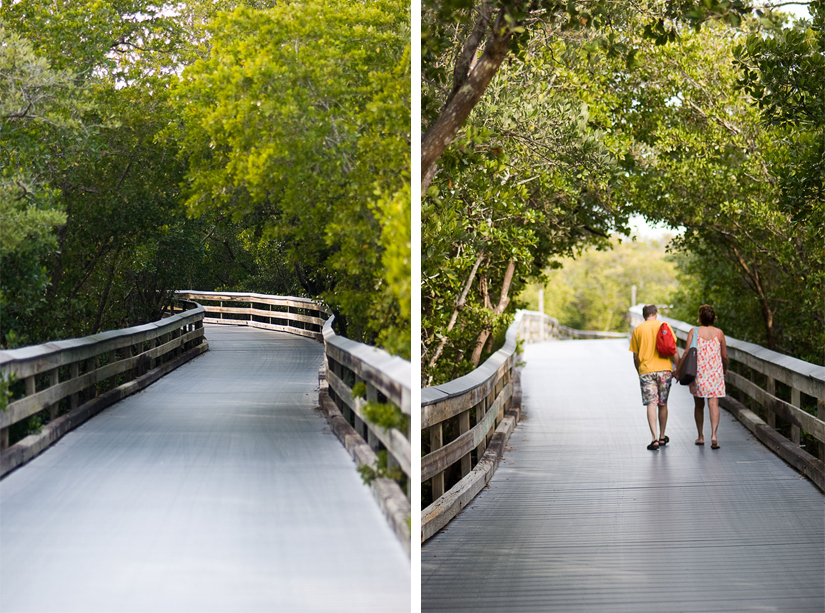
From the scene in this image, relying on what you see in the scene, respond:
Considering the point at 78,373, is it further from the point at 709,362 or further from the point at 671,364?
the point at 709,362

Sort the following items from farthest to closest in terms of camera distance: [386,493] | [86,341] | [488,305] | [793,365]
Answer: [488,305] → [793,365] → [86,341] → [386,493]

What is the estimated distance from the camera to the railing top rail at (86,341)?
11.1 ft

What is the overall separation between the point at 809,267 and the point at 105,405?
8.36 m

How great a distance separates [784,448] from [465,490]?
9.47 feet

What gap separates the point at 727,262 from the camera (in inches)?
500

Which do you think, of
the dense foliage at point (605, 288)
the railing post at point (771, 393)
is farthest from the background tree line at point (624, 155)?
the dense foliage at point (605, 288)

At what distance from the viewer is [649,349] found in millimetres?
7836

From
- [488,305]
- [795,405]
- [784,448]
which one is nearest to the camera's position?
[795,405]

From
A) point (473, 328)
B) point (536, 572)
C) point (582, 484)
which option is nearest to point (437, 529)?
point (536, 572)

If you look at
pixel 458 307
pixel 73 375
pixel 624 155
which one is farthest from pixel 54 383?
pixel 624 155

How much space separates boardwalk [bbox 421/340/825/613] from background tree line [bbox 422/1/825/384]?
159 cm

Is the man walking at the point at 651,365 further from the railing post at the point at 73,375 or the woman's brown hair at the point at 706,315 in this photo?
the railing post at the point at 73,375

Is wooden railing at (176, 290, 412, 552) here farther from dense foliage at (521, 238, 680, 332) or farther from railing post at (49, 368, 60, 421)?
dense foliage at (521, 238, 680, 332)

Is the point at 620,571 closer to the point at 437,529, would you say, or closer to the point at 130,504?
the point at 437,529
